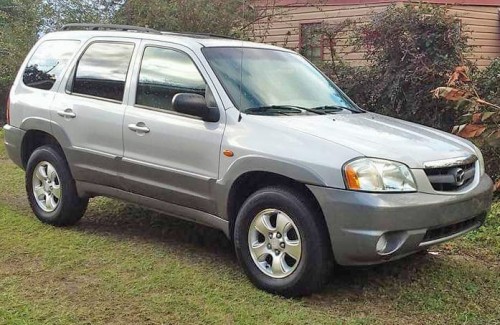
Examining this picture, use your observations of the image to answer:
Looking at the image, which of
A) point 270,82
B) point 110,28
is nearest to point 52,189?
point 110,28

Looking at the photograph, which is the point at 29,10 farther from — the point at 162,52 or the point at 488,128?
the point at 488,128

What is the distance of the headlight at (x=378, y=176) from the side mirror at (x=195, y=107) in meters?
1.18

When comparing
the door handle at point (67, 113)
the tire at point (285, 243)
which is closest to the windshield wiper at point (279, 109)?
the tire at point (285, 243)

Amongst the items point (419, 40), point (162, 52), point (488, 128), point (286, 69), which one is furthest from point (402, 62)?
point (162, 52)

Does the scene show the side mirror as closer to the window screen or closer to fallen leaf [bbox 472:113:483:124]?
fallen leaf [bbox 472:113:483:124]

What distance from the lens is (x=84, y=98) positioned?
5.63m

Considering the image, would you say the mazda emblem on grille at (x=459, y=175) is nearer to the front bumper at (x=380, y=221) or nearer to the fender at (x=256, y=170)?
the front bumper at (x=380, y=221)

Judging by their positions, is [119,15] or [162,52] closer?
[162,52]

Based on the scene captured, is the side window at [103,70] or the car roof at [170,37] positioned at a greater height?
the car roof at [170,37]

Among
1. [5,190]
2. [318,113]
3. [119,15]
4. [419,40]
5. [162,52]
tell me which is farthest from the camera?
[119,15]

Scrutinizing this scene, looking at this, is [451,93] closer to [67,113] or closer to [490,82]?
[490,82]

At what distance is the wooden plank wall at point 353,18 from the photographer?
A: 13242 millimetres

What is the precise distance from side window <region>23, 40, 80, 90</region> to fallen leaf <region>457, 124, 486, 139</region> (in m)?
3.98

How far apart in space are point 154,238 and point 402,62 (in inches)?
187
